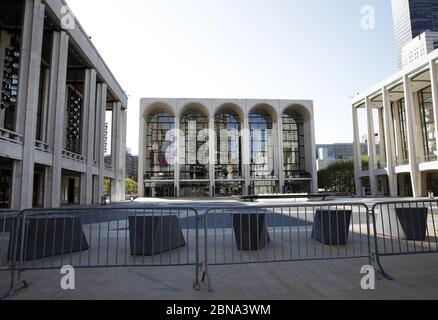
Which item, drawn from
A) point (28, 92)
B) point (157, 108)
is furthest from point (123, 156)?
point (28, 92)

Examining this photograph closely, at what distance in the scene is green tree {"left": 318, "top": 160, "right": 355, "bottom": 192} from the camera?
74.1 meters

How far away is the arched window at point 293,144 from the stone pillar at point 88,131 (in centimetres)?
4289

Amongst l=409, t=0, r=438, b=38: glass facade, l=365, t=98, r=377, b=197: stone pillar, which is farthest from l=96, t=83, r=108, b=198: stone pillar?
l=409, t=0, r=438, b=38: glass facade

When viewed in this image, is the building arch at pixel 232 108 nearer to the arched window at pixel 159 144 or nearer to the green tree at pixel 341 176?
the arched window at pixel 159 144

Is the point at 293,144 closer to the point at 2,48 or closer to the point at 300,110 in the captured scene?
the point at 300,110

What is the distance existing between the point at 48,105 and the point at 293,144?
50.9 meters

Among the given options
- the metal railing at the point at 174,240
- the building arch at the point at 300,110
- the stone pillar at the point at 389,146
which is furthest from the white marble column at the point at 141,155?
the metal railing at the point at 174,240

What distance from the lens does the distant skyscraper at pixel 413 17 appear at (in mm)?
126062

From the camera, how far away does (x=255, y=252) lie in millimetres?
6703

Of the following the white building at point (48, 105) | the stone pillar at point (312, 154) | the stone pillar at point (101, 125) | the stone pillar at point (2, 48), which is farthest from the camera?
the stone pillar at point (312, 154)

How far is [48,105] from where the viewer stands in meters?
23.7

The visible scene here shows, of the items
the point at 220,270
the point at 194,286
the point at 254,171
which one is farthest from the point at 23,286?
the point at 254,171
